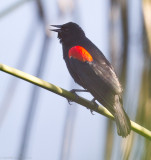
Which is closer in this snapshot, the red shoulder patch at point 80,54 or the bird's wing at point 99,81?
the bird's wing at point 99,81

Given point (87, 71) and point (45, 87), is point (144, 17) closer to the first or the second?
point (45, 87)

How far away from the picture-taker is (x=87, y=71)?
6.81 ft

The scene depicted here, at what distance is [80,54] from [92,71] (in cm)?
27

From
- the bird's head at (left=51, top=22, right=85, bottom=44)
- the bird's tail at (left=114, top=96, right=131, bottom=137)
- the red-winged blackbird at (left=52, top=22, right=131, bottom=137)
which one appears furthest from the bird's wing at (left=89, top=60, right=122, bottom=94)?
the bird's head at (left=51, top=22, right=85, bottom=44)

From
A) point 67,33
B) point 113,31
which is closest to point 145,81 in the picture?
point 113,31

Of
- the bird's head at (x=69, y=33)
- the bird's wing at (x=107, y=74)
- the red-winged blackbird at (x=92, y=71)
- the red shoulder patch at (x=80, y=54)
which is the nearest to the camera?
the red-winged blackbird at (x=92, y=71)

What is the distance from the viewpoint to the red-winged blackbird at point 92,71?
167 centimetres

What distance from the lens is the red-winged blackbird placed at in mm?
1675

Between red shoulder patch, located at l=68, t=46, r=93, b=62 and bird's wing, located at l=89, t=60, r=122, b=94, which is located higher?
red shoulder patch, located at l=68, t=46, r=93, b=62

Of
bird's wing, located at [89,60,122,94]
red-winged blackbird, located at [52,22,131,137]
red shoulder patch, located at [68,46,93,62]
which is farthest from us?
red shoulder patch, located at [68,46,93,62]

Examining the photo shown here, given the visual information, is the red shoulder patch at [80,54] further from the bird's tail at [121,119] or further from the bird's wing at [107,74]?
the bird's tail at [121,119]

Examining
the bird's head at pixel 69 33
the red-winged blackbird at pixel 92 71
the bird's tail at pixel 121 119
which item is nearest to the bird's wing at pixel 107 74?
the red-winged blackbird at pixel 92 71

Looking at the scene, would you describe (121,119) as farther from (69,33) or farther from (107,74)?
(69,33)

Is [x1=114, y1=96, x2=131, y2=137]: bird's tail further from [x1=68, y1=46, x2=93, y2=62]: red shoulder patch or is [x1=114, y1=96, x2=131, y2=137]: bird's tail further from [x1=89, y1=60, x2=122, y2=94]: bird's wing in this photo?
[x1=68, y1=46, x2=93, y2=62]: red shoulder patch
